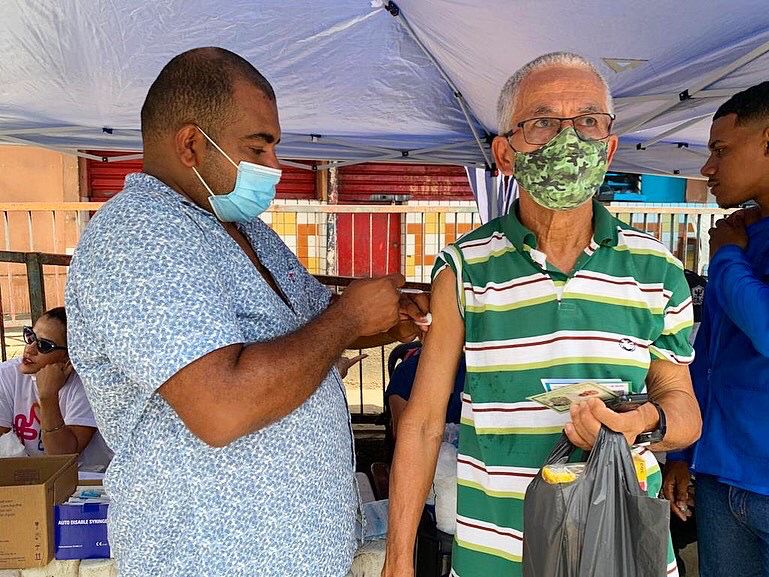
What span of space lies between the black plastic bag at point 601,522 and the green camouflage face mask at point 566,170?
50 centimetres

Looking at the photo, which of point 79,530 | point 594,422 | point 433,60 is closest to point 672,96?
point 433,60

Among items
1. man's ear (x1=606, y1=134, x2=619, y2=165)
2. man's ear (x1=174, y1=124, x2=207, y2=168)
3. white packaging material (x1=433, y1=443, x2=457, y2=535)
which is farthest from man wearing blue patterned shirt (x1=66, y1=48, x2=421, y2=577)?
white packaging material (x1=433, y1=443, x2=457, y2=535)

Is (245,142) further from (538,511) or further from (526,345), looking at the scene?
(538,511)

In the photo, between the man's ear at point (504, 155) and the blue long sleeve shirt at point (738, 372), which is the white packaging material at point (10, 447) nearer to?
the man's ear at point (504, 155)

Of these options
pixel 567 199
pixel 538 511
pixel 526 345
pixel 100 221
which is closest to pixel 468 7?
pixel 567 199

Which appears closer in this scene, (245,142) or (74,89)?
(245,142)

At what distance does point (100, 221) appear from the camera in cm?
114

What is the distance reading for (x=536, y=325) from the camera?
127 cm

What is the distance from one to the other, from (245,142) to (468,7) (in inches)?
65.3

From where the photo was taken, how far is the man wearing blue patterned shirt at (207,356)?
3.48 feet

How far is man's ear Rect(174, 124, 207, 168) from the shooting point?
4.07ft

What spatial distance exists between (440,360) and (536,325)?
0.77 ft

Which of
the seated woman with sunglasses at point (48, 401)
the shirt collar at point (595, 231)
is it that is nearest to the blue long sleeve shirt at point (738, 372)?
the shirt collar at point (595, 231)

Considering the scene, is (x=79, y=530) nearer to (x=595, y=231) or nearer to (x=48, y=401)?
(x=48, y=401)
